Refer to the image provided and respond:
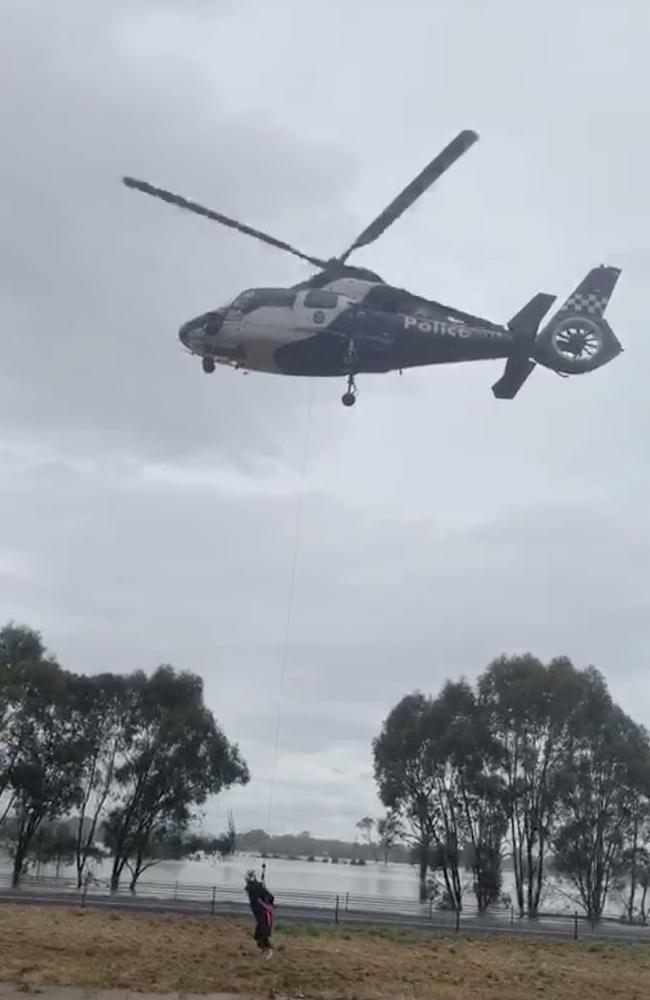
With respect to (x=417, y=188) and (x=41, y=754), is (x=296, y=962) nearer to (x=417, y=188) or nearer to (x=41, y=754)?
(x=417, y=188)

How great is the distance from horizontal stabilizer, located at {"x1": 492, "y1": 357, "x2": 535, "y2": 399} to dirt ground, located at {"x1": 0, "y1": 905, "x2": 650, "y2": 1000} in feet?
31.1

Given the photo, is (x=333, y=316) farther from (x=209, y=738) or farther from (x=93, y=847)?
(x=93, y=847)

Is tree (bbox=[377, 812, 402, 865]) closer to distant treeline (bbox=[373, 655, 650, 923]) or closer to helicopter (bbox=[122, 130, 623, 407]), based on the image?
distant treeline (bbox=[373, 655, 650, 923])

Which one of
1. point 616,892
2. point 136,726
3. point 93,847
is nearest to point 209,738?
point 136,726

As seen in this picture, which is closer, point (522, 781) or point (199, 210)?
point (199, 210)

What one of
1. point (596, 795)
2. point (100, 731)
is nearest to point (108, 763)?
point (100, 731)

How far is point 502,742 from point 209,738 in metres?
14.8

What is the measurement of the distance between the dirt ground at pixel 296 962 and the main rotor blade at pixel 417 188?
38.9 feet

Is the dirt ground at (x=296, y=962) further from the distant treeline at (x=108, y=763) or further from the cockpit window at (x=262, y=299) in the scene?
the distant treeline at (x=108, y=763)

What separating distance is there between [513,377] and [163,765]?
133 feet

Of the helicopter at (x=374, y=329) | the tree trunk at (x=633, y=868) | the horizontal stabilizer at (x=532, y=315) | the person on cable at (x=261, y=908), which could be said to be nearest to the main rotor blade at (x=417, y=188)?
the helicopter at (x=374, y=329)

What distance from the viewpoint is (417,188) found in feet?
61.0

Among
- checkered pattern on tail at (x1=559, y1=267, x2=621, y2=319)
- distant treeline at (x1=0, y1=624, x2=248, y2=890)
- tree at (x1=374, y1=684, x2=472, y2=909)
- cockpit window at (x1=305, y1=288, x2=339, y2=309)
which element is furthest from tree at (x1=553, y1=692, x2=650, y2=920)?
cockpit window at (x1=305, y1=288, x2=339, y2=309)

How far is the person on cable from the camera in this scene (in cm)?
1850
